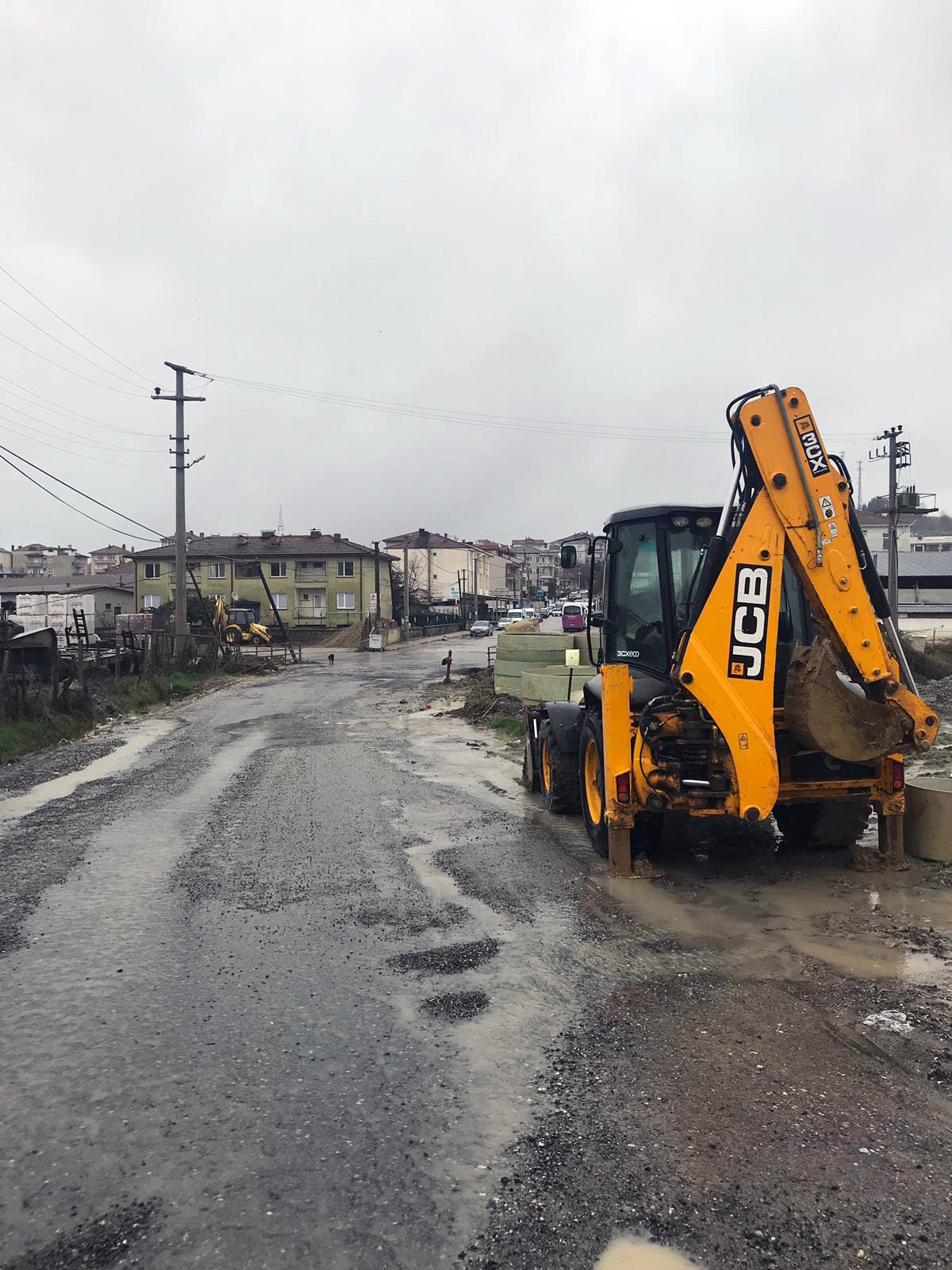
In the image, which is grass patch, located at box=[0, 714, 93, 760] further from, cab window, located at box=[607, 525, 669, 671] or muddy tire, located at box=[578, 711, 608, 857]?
cab window, located at box=[607, 525, 669, 671]

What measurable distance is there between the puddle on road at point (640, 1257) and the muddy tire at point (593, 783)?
441 cm

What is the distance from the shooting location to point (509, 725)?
16.7 meters

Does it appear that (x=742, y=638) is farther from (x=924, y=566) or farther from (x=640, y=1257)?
(x=924, y=566)

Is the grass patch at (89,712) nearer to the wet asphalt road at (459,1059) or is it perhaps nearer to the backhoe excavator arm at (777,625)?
the wet asphalt road at (459,1059)

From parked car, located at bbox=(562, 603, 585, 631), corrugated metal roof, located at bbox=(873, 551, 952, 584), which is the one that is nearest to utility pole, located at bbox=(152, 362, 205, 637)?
parked car, located at bbox=(562, 603, 585, 631)

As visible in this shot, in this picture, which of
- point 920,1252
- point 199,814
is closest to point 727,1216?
point 920,1252

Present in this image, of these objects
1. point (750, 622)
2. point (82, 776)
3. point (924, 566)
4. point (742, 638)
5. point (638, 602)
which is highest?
point (924, 566)

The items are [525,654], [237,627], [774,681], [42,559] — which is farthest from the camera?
[42,559]

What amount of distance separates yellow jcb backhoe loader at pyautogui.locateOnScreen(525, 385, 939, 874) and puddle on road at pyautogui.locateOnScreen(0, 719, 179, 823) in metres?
7.13

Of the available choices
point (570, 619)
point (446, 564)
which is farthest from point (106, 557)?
point (570, 619)

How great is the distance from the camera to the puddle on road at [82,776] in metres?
10.1

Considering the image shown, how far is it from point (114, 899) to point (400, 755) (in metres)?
7.46

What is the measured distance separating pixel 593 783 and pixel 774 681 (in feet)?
7.24

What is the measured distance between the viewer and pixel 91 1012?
15.1ft
